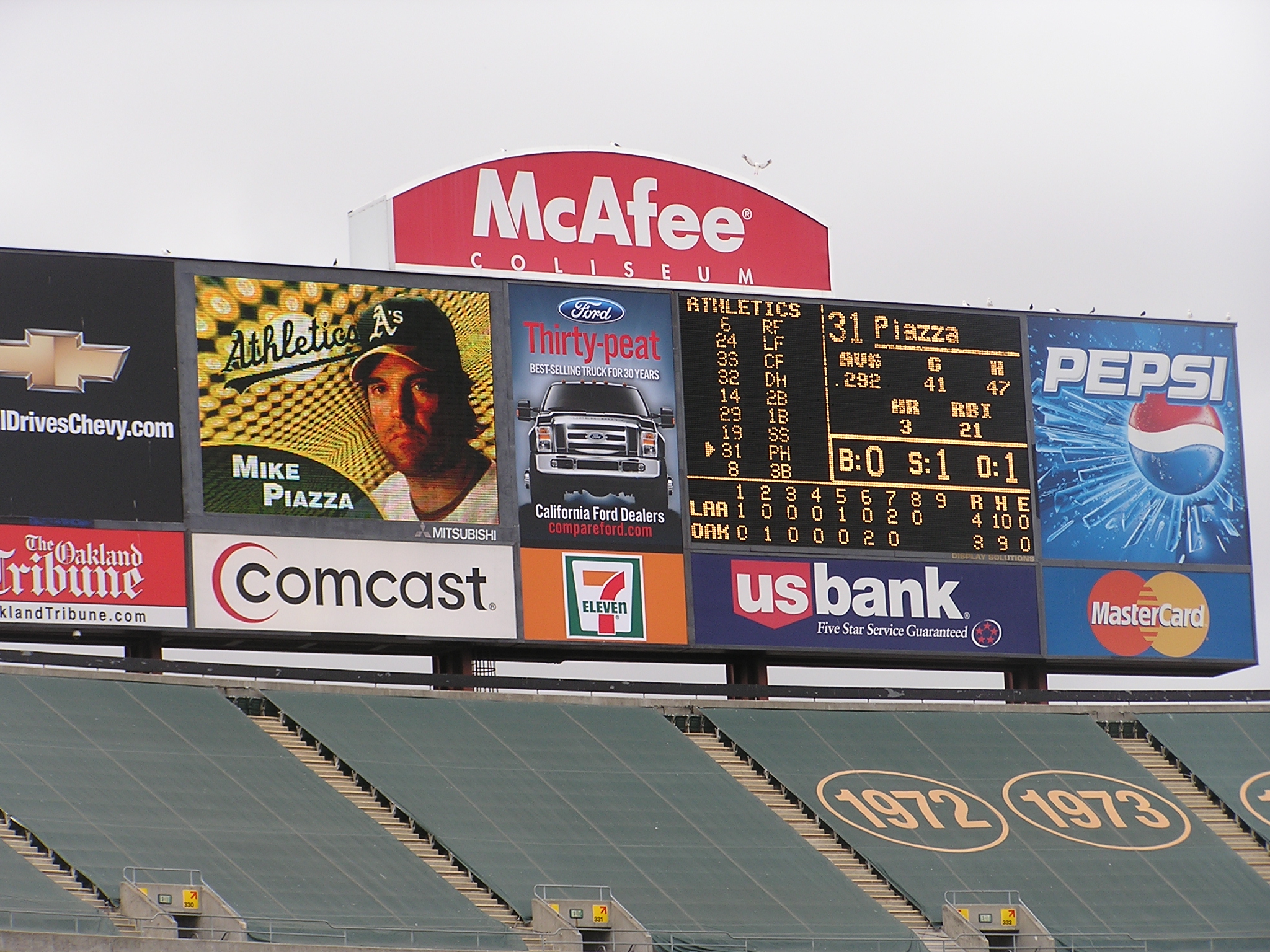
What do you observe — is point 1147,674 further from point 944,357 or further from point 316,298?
point 316,298

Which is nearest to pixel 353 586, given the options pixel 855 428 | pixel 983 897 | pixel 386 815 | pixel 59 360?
pixel 386 815

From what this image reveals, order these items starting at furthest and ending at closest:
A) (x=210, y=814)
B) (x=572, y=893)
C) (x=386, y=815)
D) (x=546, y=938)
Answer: (x=386, y=815) < (x=572, y=893) < (x=210, y=814) < (x=546, y=938)

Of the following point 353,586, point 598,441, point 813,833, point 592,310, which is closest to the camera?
point 353,586

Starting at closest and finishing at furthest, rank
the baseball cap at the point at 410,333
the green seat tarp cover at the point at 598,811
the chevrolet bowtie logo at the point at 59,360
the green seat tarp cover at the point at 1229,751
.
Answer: the green seat tarp cover at the point at 598,811
the chevrolet bowtie logo at the point at 59,360
the baseball cap at the point at 410,333
the green seat tarp cover at the point at 1229,751

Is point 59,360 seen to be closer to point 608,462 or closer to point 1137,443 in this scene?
point 608,462

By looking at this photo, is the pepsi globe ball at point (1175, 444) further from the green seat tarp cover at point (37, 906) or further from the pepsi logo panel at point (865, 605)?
the green seat tarp cover at point (37, 906)

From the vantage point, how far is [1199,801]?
3734 centimetres

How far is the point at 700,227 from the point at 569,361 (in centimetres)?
278

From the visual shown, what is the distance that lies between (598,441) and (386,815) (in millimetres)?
5585

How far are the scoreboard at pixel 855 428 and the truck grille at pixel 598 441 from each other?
34.1 inches

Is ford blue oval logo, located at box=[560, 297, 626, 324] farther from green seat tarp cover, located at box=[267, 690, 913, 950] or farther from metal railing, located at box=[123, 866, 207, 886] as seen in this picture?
metal railing, located at box=[123, 866, 207, 886]

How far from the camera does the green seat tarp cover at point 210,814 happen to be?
29.7 m

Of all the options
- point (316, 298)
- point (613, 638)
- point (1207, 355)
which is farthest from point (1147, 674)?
point (316, 298)

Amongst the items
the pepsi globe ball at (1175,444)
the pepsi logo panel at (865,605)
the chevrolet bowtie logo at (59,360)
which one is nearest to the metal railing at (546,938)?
the pepsi logo panel at (865,605)
